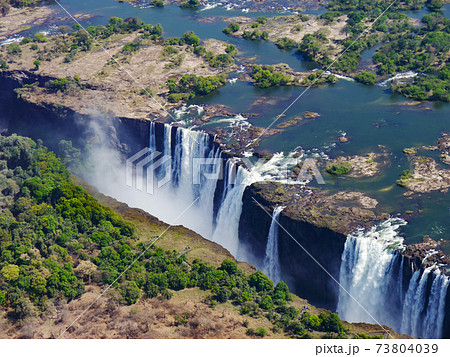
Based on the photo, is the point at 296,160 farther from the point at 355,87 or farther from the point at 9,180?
→ the point at 9,180

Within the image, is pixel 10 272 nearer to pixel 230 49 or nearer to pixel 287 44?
pixel 230 49

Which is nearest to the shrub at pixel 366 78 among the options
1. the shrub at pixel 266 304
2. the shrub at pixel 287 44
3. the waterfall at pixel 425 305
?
the shrub at pixel 287 44

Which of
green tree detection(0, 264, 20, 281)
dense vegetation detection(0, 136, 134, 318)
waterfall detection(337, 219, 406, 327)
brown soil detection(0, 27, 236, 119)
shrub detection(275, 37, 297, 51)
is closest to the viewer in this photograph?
dense vegetation detection(0, 136, 134, 318)

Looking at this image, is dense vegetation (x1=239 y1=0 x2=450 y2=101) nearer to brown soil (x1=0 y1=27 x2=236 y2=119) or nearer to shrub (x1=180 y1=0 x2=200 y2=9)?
brown soil (x1=0 y1=27 x2=236 y2=119)

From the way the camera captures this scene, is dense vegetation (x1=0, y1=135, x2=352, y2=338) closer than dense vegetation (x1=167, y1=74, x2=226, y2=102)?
Yes

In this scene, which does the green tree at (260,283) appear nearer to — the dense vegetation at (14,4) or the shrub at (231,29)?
the shrub at (231,29)

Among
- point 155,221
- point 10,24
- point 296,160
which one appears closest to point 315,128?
point 296,160

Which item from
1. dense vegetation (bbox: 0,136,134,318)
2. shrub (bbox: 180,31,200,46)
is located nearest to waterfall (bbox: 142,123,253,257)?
dense vegetation (bbox: 0,136,134,318)
